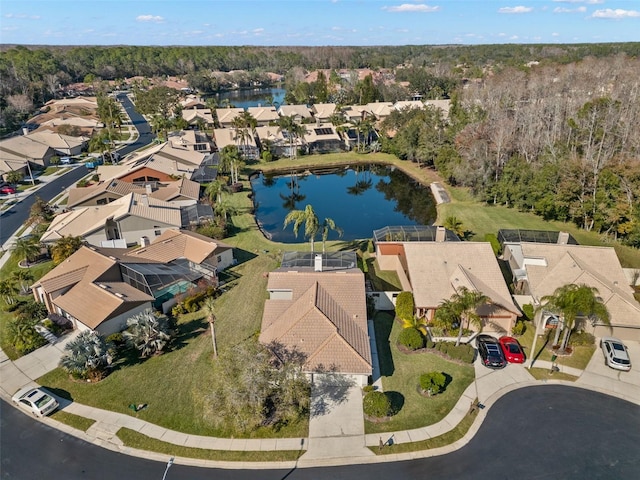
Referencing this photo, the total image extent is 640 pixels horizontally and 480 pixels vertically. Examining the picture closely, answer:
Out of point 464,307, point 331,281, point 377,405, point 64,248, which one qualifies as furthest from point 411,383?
point 64,248

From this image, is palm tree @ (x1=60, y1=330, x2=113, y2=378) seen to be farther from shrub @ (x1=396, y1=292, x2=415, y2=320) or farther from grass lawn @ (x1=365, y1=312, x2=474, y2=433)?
shrub @ (x1=396, y1=292, x2=415, y2=320)

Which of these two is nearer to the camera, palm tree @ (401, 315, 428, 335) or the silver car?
the silver car

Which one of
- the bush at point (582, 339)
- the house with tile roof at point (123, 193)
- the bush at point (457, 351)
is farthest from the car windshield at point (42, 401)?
the bush at point (582, 339)

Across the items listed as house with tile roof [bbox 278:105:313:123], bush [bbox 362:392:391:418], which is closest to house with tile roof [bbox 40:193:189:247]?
bush [bbox 362:392:391:418]

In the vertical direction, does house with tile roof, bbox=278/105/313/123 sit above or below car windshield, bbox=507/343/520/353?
above

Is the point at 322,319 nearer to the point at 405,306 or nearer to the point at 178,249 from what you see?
the point at 405,306

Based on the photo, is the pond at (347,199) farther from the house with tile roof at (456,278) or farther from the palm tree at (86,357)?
the palm tree at (86,357)
